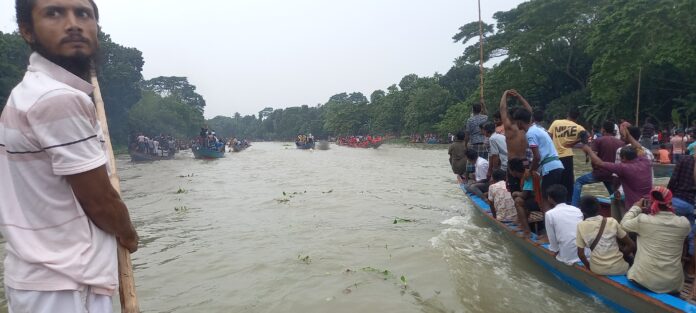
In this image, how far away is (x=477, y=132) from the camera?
981cm

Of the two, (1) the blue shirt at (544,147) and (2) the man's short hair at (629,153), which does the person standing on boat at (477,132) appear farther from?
(2) the man's short hair at (629,153)

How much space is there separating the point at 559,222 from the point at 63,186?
492 cm

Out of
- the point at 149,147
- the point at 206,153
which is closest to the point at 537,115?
the point at 206,153

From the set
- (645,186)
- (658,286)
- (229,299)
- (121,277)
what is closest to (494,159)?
(645,186)

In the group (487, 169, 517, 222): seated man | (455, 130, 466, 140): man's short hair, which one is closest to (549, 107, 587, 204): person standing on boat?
(487, 169, 517, 222): seated man

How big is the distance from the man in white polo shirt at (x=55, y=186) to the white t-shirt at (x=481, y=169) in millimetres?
8646

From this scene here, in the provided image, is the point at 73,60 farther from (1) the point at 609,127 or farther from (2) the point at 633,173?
(1) the point at 609,127

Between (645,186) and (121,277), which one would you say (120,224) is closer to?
(121,277)

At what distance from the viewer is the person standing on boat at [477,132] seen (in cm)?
956

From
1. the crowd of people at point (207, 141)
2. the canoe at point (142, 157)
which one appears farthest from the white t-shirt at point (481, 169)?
the canoe at point (142, 157)

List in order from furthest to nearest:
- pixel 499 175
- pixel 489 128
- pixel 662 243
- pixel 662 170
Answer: pixel 662 170 < pixel 489 128 < pixel 499 175 < pixel 662 243

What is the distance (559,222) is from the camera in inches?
197

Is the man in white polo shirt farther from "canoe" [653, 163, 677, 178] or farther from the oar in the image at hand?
"canoe" [653, 163, 677, 178]

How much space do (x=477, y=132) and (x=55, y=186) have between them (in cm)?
921
